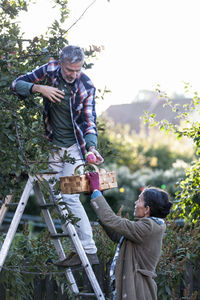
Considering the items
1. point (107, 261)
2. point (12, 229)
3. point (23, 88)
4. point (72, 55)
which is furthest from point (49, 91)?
point (107, 261)

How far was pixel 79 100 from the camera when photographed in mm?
3611

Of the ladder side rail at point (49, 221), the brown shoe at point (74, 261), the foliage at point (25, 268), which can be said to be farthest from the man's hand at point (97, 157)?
the foliage at point (25, 268)

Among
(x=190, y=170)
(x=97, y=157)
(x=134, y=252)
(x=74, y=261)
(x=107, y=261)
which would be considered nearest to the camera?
(x=134, y=252)

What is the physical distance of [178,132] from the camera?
5.12 m

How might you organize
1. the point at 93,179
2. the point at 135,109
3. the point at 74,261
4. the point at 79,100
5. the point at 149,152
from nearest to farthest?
the point at 93,179 → the point at 79,100 → the point at 74,261 → the point at 149,152 → the point at 135,109

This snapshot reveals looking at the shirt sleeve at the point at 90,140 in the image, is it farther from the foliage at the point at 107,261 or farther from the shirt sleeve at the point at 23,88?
the foliage at the point at 107,261

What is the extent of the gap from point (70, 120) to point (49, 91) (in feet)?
1.20

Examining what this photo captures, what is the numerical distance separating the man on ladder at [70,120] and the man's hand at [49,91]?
7 centimetres

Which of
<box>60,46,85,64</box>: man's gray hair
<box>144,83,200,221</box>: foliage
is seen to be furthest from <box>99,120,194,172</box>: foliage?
<box>60,46,85,64</box>: man's gray hair

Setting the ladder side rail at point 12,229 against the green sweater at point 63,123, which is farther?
the green sweater at point 63,123

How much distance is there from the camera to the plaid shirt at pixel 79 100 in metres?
3.59

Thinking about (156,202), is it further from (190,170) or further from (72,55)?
(190,170)

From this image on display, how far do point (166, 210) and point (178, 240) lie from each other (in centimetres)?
136

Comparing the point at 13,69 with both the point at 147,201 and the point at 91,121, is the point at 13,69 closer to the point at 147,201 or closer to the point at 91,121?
the point at 91,121
